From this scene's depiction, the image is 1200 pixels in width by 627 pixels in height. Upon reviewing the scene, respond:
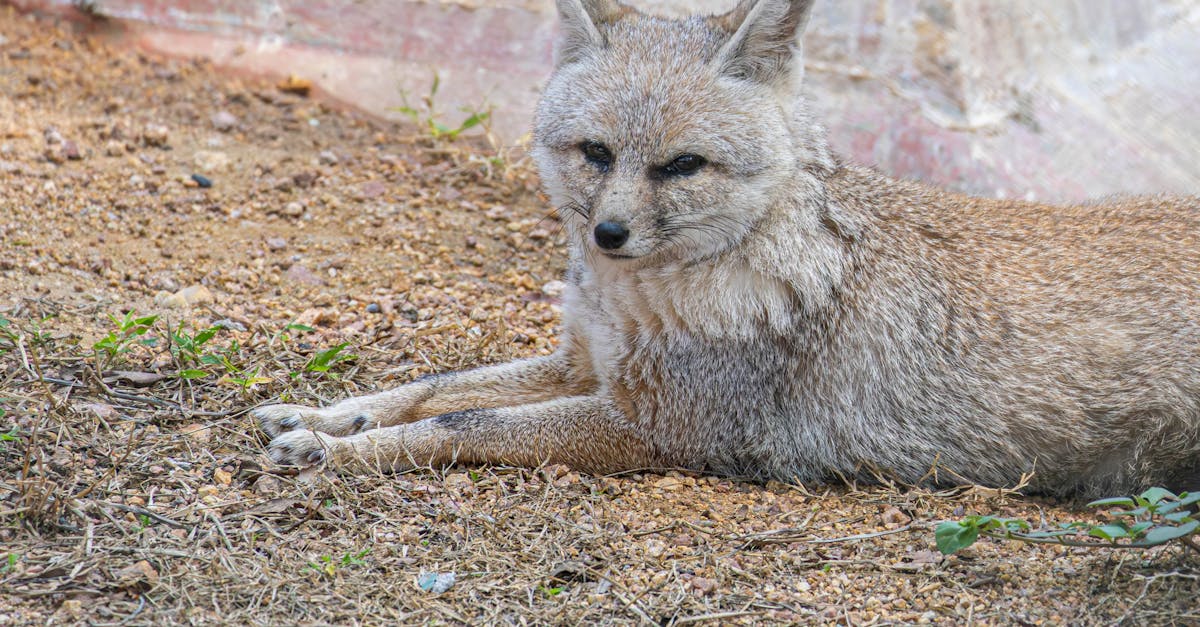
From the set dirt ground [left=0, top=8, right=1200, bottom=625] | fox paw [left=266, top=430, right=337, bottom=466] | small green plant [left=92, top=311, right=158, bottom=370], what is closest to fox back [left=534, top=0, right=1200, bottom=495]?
dirt ground [left=0, top=8, right=1200, bottom=625]

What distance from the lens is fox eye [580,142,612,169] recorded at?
504 cm

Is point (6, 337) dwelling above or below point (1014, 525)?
below

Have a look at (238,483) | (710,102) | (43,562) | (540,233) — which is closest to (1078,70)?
(540,233)

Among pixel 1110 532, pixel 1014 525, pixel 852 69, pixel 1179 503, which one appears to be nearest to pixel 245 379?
pixel 1014 525

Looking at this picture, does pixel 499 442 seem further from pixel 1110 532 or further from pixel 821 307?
pixel 1110 532

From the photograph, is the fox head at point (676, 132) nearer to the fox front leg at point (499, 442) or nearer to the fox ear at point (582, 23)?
the fox ear at point (582, 23)

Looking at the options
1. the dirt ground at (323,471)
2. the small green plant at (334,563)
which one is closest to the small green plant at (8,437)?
the dirt ground at (323,471)

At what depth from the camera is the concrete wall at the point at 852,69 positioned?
29.1ft

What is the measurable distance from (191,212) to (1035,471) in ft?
18.2

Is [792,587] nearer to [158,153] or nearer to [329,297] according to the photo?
[329,297]

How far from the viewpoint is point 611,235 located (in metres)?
4.77

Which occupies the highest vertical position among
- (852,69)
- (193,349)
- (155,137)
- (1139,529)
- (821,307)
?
(852,69)

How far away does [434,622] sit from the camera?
392 centimetres

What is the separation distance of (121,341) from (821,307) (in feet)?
11.4
